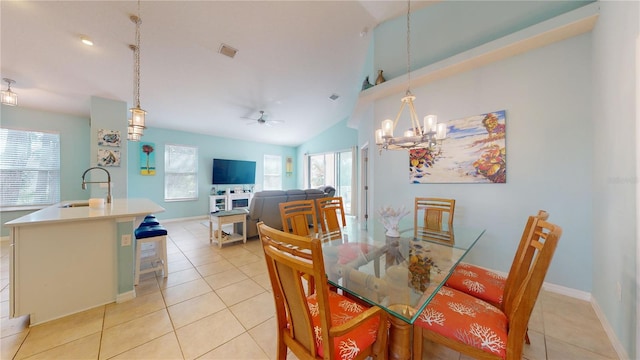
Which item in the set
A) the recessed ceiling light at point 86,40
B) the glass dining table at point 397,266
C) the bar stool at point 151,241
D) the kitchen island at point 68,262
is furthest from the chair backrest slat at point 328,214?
the recessed ceiling light at point 86,40

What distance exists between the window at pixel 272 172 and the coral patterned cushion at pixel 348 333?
6.74m

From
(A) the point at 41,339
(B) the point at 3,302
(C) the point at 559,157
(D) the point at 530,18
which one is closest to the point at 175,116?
(B) the point at 3,302

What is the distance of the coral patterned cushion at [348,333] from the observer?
0.92 m

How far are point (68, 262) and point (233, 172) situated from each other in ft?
16.3

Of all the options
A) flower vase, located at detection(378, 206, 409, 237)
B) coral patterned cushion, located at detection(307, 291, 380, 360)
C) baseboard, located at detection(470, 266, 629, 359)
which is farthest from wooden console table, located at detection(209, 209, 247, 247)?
baseboard, located at detection(470, 266, 629, 359)

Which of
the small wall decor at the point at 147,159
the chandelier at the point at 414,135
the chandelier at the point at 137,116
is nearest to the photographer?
the chandelier at the point at 414,135

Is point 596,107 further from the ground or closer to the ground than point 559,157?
further from the ground

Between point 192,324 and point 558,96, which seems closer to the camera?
point 192,324

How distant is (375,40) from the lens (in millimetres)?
3469

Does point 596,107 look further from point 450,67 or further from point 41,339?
point 41,339

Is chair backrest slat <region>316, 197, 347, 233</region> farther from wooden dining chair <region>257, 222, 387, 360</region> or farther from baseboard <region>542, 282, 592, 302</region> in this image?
baseboard <region>542, 282, 592, 302</region>

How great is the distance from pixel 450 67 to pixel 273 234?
2.95m

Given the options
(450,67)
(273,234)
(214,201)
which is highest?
(450,67)

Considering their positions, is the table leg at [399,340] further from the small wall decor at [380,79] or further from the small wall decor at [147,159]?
the small wall decor at [147,159]
